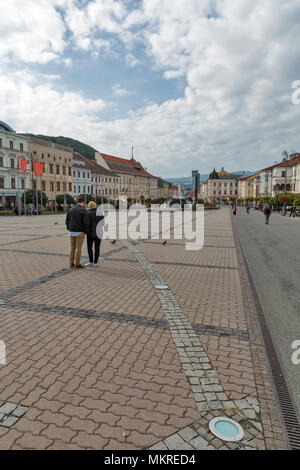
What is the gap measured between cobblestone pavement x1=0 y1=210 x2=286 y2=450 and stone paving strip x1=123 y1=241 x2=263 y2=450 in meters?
0.01

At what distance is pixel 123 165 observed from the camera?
4114 inches

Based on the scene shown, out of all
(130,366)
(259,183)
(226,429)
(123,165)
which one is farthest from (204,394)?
(123,165)

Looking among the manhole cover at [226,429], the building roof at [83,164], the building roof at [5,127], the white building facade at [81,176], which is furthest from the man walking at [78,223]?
the building roof at [83,164]

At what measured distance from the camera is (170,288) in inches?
270

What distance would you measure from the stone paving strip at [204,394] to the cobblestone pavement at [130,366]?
11 mm

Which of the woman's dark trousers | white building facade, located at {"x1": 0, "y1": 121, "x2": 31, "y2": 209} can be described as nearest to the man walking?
the woman's dark trousers

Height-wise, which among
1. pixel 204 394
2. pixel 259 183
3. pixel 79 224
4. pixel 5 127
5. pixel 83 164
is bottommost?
pixel 204 394

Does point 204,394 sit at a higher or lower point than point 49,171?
lower

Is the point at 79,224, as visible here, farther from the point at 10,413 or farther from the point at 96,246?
the point at 10,413

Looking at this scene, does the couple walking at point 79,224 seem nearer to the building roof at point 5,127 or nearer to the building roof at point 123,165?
the building roof at point 5,127

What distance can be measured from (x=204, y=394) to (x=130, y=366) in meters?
0.94

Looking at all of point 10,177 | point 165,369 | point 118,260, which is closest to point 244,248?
point 118,260

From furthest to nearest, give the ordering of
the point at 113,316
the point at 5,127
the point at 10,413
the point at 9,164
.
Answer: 1. the point at 9,164
2. the point at 5,127
3. the point at 113,316
4. the point at 10,413

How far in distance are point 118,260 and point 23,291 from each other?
4067 mm
